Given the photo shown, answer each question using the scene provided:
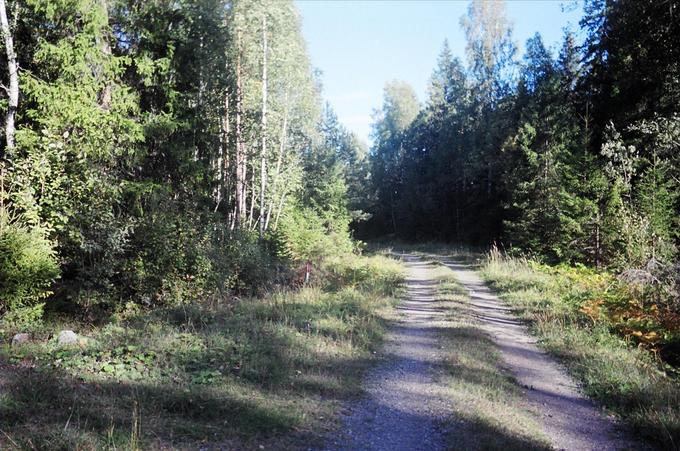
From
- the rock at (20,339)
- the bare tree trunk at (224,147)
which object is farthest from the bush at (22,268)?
the bare tree trunk at (224,147)

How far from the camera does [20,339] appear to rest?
7105 millimetres

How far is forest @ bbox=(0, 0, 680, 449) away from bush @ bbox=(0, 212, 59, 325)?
0.11ft

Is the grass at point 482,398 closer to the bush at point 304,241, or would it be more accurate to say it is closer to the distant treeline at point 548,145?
the distant treeline at point 548,145

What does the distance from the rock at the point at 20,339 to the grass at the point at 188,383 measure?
0.30 metres

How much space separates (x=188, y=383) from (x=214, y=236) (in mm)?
8869

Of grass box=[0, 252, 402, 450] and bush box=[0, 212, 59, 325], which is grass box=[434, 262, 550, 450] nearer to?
grass box=[0, 252, 402, 450]

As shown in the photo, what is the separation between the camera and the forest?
521 cm

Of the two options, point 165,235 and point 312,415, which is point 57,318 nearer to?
point 165,235

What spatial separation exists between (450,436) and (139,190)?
1258 cm


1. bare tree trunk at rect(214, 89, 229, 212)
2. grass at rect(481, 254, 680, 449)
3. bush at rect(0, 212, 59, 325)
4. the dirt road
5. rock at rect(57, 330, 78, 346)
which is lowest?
the dirt road

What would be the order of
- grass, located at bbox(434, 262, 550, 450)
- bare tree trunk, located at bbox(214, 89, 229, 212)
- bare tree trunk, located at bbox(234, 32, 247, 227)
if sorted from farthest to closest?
bare tree trunk, located at bbox(214, 89, 229, 212)
bare tree trunk, located at bbox(234, 32, 247, 227)
grass, located at bbox(434, 262, 550, 450)

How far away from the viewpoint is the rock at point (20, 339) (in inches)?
272

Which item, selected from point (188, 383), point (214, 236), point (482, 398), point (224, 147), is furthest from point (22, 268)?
point (224, 147)

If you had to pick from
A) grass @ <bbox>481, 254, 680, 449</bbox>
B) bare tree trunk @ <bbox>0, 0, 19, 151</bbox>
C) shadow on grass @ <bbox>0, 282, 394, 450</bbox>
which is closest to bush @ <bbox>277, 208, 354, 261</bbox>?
grass @ <bbox>481, 254, 680, 449</bbox>
